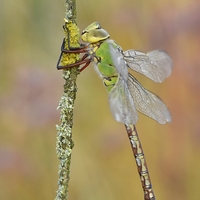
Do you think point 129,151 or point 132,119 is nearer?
point 132,119

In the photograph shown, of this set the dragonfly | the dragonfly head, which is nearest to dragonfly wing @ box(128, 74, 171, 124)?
the dragonfly

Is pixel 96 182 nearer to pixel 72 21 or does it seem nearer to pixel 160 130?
pixel 160 130

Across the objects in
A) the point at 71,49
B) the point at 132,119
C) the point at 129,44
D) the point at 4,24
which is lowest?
the point at 132,119

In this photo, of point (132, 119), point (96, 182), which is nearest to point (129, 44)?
point (96, 182)

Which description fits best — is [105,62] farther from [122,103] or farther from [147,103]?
[147,103]

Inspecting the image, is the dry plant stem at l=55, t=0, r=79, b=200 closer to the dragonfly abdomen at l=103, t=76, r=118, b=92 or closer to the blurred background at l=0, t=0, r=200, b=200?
the dragonfly abdomen at l=103, t=76, r=118, b=92

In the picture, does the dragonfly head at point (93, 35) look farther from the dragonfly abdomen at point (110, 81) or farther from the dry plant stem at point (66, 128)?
the dry plant stem at point (66, 128)

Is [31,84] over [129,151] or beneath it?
over

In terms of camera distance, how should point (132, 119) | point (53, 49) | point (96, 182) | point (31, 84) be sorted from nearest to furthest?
point (132, 119) < point (31, 84) < point (96, 182) < point (53, 49)
